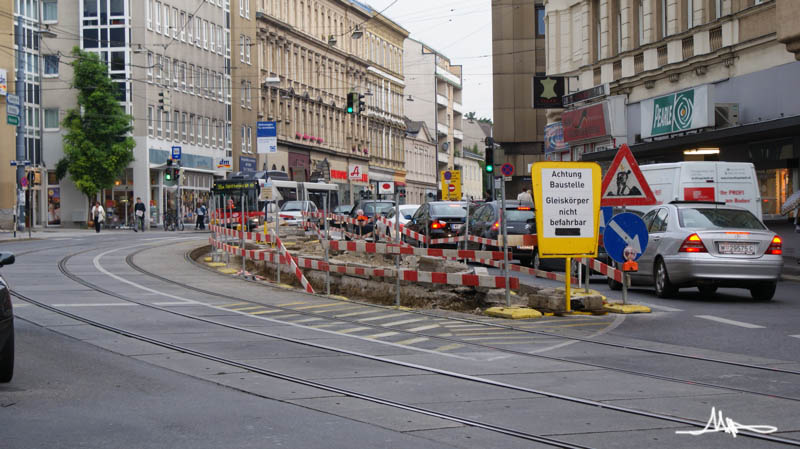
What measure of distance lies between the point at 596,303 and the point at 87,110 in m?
52.8

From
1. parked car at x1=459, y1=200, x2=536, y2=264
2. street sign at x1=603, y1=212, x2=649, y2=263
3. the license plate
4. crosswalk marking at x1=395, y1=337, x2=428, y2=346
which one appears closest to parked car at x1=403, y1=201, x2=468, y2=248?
parked car at x1=459, y1=200, x2=536, y2=264

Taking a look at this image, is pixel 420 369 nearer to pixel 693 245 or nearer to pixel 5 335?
pixel 5 335

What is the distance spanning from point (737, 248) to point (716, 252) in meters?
0.32

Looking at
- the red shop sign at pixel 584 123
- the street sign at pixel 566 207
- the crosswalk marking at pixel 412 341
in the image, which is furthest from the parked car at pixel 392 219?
the crosswalk marking at pixel 412 341

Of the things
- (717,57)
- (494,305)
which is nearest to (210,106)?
(717,57)

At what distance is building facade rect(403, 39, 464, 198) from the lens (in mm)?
119562

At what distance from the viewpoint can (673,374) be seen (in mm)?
9500

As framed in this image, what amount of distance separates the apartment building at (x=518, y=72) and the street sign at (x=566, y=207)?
48.9 meters

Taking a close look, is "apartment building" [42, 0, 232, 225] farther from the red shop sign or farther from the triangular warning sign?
the triangular warning sign

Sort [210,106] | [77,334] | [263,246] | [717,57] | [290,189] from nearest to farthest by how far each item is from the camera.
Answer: [77,334], [263,246], [717,57], [290,189], [210,106]

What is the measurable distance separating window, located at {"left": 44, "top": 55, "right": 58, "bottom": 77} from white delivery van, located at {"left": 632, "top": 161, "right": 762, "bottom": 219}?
49878 millimetres

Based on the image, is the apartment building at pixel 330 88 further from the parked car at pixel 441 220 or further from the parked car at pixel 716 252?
the parked car at pixel 716 252

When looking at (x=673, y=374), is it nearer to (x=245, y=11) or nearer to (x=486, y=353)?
(x=486, y=353)

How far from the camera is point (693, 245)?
1667 cm
